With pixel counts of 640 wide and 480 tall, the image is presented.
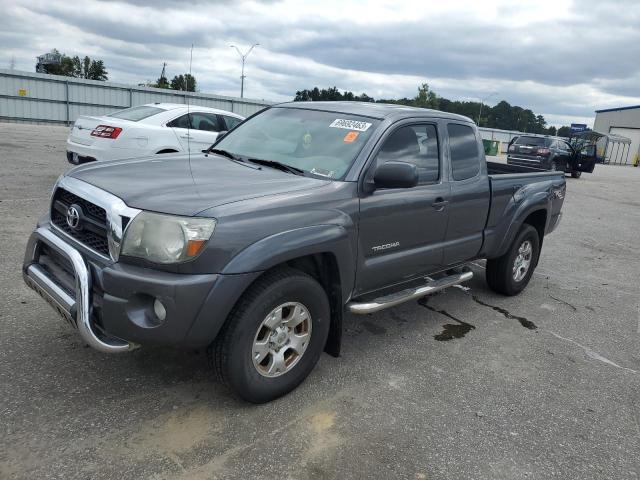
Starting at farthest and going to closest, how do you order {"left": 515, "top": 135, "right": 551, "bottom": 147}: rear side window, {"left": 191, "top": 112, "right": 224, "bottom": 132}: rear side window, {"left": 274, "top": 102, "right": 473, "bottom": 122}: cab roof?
{"left": 515, "top": 135, "right": 551, "bottom": 147}: rear side window, {"left": 191, "top": 112, "right": 224, "bottom": 132}: rear side window, {"left": 274, "top": 102, "right": 473, "bottom": 122}: cab roof

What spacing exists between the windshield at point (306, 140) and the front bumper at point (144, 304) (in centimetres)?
114

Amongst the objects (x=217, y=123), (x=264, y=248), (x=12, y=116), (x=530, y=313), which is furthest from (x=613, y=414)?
(x=12, y=116)

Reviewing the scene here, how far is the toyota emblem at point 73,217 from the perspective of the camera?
9.67ft

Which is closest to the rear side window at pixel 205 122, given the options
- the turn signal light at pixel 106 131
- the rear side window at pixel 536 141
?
the turn signal light at pixel 106 131

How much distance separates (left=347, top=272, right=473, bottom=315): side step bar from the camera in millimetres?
3438

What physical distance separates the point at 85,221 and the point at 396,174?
1.85m

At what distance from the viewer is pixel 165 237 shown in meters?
2.58

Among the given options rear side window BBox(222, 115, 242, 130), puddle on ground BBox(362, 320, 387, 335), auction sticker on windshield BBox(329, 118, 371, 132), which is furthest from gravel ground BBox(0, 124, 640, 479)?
rear side window BBox(222, 115, 242, 130)

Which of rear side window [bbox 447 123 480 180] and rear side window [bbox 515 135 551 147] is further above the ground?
rear side window [bbox 515 135 551 147]

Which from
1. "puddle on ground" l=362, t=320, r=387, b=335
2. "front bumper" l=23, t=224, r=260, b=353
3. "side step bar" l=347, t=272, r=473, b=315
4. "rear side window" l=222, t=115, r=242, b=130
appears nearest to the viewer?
"front bumper" l=23, t=224, r=260, b=353

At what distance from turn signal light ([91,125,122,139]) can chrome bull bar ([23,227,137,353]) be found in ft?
18.2

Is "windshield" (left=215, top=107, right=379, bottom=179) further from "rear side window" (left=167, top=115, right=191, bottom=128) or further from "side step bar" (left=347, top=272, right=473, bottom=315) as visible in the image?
"rear side window" (left=167, top=115, right=191, bottom=128)

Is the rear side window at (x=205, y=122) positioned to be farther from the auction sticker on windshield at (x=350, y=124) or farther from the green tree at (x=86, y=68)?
the green tree at (x=86, y=68)

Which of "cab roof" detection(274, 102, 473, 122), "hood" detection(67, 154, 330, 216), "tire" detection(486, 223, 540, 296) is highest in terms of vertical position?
"cab roof" detection(274, 102, 473, 122)
